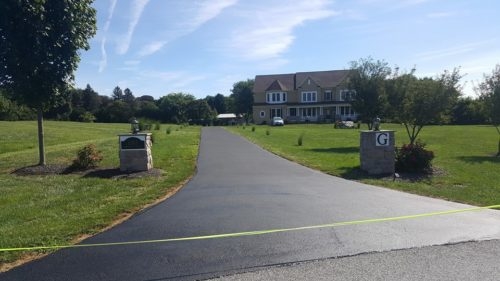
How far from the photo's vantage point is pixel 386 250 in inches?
231

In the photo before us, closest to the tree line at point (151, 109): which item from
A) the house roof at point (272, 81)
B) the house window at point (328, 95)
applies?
the house roof at point (272, 81)

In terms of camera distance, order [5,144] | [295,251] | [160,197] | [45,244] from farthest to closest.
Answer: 1. [5,144]
2. [160,197]
3. [45,244]
4. [295,251]

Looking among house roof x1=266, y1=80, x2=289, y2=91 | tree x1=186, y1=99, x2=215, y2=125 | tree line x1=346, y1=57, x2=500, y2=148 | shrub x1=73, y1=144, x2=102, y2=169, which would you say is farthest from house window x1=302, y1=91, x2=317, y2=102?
shrub x1=73, y1=144, x2=102, y2=169

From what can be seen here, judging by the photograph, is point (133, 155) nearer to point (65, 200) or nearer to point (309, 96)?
point (65, 200)

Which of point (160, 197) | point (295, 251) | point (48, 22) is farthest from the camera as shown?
point (48, 22)

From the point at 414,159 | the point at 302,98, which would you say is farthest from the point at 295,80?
the point at 414,159

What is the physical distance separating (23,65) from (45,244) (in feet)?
29.8

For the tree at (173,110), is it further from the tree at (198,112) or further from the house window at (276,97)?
the house window at (276,97)

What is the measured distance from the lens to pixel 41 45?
13.7 metres

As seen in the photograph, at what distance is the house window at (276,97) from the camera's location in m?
80.8

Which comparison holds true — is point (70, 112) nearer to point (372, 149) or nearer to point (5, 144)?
point (5, 144)

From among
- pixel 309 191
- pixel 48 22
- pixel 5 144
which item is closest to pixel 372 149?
pixel 309 191

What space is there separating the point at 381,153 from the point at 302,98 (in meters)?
65.7

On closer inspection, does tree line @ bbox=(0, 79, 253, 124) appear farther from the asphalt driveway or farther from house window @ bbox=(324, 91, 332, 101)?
the asphalt driveway
